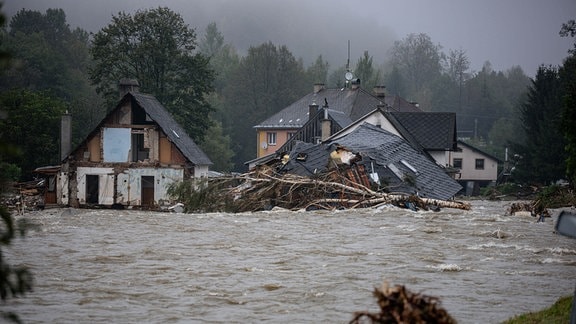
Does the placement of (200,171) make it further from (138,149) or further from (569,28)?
(569,28)

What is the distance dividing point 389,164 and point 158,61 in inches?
1157

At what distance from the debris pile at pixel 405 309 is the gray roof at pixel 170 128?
40.8 metres

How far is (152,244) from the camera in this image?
21.3 meters

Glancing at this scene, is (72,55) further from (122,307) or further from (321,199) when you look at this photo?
(122,307)

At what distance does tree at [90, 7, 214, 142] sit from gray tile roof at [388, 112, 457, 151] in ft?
46.2

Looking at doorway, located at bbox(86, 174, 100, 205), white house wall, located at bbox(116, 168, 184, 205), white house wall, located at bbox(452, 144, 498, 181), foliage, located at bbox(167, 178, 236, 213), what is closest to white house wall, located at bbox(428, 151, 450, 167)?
white house wall, located at bbox(116, 168, 184, 205)

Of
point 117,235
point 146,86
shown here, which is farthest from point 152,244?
point 146,86

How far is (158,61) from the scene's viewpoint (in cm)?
5928

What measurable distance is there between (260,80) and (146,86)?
35.0 metres

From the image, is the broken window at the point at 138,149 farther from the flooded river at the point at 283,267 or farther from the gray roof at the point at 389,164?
the flooded river at the point at 283,267

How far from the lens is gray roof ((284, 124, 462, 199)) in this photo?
3253 cm

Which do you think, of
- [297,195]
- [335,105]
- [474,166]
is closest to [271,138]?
[335,105]

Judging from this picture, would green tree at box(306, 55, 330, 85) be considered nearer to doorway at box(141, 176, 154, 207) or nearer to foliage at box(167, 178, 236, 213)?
doorway at box(141, 176, 154, 207)

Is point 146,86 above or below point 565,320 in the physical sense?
above
